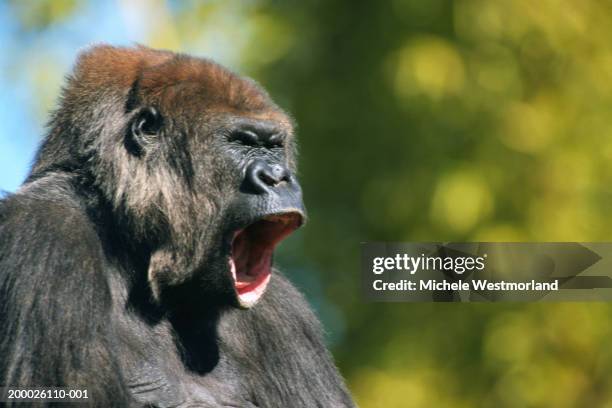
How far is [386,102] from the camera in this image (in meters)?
9.38

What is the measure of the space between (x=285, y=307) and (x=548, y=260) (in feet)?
11.6

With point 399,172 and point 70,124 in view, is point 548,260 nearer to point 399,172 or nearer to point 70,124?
point 399,172

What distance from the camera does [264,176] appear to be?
14.4 ft

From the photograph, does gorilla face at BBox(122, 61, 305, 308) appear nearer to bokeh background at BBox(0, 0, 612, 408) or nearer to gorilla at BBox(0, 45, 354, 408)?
gorilla at BBox(0, 45, 354, 408)

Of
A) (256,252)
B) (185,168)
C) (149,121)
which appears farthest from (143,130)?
(256,252)

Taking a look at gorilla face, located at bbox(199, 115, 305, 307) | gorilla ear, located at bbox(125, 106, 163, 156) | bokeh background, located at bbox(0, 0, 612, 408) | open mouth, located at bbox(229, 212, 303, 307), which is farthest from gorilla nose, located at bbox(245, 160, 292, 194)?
bokeh background, located at bbox(0, 0, 612, 408)

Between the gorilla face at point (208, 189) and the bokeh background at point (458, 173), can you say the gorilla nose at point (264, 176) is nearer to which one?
the gorilla face at point (208, 189)

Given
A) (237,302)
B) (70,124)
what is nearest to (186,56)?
(70,124)

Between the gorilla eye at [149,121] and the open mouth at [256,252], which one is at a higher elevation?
the gorilla eye at [149,121]

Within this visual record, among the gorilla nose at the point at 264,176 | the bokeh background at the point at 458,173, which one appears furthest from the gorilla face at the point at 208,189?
the bokeh background at the point at 458,173

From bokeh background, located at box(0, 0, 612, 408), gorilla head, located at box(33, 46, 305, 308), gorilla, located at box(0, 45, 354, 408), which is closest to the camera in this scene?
gorilla, located at box(0, 45, 354, 408)

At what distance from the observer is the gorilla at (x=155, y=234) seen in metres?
4.06

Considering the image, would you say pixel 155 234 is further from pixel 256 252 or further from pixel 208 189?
pixel 256 252

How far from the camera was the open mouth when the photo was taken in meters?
4.39
